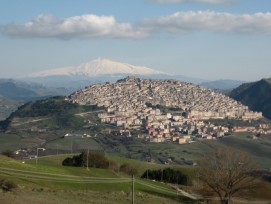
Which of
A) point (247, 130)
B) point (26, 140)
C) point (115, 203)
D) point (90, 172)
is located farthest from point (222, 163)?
point (247, 130)

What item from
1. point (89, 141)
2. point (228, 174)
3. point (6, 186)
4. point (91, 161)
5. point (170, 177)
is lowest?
point (89, 141)

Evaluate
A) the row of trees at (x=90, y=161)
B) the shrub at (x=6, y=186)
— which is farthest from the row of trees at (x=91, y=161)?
the shrub at (x=6, y=186)

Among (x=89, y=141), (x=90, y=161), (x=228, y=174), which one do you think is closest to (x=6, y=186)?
(x=228, y=174)

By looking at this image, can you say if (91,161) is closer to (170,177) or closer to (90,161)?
(90,161)

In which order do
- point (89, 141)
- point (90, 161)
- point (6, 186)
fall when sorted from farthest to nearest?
1. point (89, 141)
2. point (90, 161)
3. point (6, 186)

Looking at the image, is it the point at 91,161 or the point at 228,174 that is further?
the point at 91,161

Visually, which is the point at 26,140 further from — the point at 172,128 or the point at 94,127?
the point at 172,128

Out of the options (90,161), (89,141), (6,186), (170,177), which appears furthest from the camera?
(89,141)

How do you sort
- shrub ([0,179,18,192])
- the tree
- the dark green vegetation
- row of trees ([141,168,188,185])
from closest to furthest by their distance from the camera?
shrub ([0,179,18,192]), the tree, row of trees ([141,168,188,185]), the dark green vegetation

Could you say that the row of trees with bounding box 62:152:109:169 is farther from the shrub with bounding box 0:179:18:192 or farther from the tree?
the shrub with bounding box 0:179:18:192

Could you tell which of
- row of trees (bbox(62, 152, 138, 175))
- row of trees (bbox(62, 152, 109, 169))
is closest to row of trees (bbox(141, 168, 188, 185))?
row of trees (bbox(62, 152, 138, 175))
